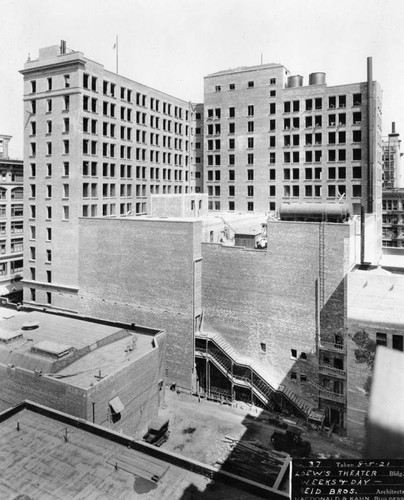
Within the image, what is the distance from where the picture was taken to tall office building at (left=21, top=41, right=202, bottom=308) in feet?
174

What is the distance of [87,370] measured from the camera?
3341cm

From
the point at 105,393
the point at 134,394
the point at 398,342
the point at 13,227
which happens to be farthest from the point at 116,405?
the point at 13,227

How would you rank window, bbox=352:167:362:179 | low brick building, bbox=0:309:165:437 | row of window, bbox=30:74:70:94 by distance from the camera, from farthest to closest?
window, bbox=352:167:362:179
row of window, bbox=30:74:70:94
low brick building, bbox=0:309:165:437

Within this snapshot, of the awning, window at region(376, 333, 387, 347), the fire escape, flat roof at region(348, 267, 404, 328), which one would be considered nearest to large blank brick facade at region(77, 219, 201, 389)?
the fire escape

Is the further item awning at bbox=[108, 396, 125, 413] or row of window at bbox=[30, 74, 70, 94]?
row of window at bbox=[30, 74, 70, 94]

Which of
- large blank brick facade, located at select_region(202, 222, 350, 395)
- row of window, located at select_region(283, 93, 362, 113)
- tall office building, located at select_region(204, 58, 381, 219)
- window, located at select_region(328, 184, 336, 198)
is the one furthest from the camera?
window, located at select_region(328, 184, 336, 198)

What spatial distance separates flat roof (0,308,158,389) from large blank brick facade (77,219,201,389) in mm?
5749

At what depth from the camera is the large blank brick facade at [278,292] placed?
40.3 meters

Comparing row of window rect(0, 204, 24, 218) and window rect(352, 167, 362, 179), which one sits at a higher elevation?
window rect(352, 167, 362, 179)

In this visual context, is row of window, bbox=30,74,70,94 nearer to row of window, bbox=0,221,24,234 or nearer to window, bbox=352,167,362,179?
row of window, bbox=0,221,24,234

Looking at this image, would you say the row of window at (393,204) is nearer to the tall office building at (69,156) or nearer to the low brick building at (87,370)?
the tall office building at (69,156)

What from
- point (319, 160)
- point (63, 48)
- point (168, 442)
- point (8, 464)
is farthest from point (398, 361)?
point (63, 48)

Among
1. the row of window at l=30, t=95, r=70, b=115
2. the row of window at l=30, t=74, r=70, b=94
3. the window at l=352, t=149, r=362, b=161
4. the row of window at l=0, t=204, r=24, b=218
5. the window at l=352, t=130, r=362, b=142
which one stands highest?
the row of window at l=30, t=74, r=70, b=94

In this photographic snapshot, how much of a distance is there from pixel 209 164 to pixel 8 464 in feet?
186
